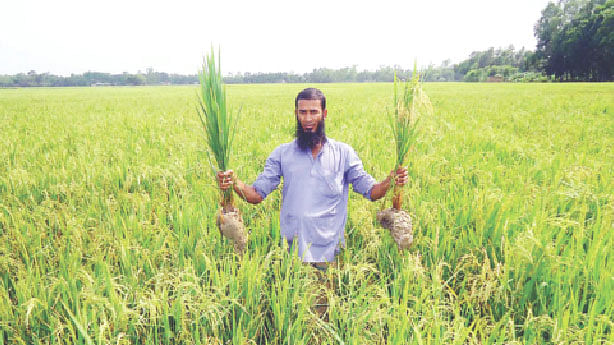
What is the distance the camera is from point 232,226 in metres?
1.94

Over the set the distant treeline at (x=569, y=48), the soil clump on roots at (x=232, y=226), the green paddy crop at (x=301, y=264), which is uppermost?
the distant treeline at (x=569, y=48)

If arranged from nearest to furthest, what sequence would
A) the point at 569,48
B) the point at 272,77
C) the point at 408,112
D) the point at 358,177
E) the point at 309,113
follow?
the point at 408,112 < the point at 309,113 < the point at 358,177 < the point at 569,48 < the point at 272,77

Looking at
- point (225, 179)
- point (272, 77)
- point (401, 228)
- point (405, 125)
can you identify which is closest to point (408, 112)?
point (405, 125)

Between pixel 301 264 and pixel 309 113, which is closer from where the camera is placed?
pixel 301 264

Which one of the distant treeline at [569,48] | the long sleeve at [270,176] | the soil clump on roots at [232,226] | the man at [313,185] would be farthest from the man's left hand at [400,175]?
the distant treeline at [569,48]

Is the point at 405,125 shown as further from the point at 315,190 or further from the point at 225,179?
the point at 225,179

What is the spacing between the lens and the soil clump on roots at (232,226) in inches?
76.5

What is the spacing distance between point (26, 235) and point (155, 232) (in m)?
0.85

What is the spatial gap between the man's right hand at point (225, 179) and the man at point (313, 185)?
0.25ft

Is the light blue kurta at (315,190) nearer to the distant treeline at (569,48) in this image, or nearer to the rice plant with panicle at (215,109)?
the rice plant with panicle at (215,109)

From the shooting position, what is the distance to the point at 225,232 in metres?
1.97

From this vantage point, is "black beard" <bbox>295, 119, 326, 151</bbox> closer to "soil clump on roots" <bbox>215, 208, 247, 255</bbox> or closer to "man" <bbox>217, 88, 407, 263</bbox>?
"man" <bbox>217, 88, 407, 263</bbox>

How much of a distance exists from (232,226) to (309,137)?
0.76m

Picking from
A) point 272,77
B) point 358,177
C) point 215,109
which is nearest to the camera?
point 215,109
